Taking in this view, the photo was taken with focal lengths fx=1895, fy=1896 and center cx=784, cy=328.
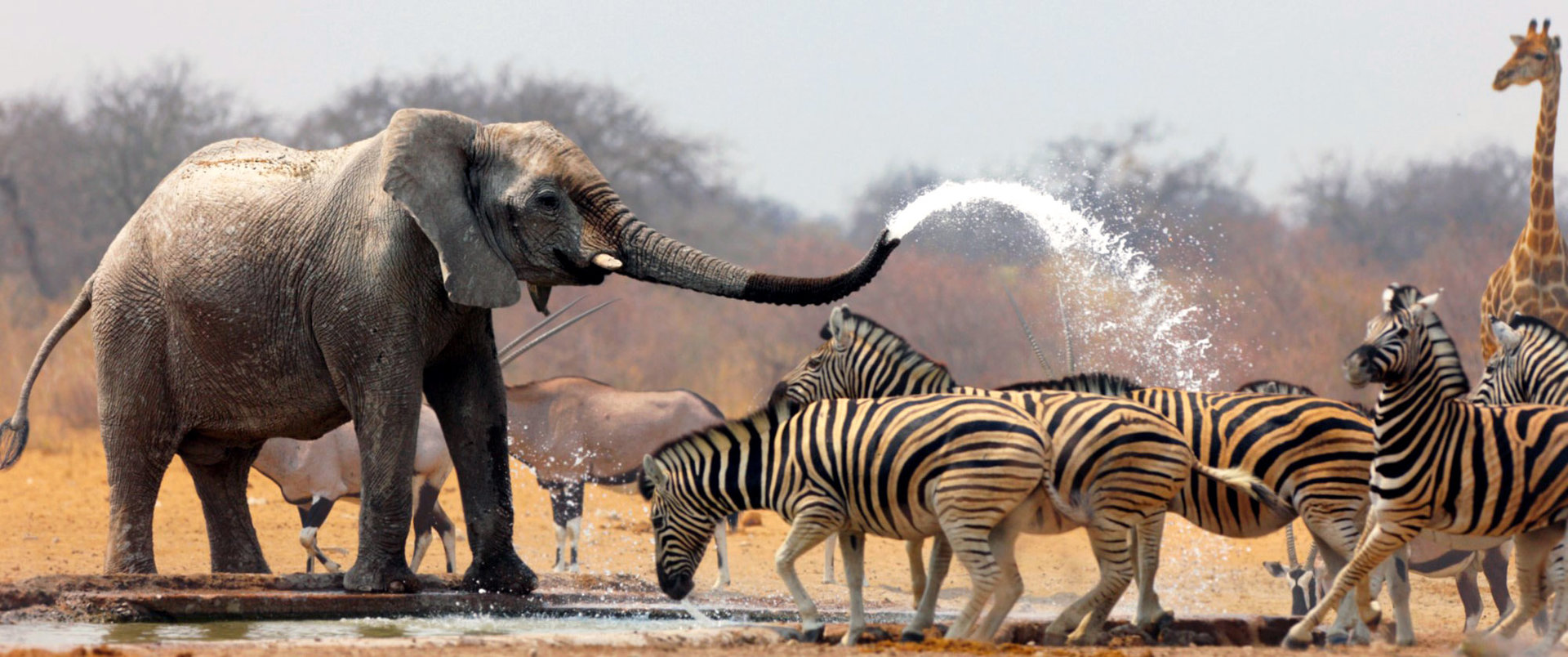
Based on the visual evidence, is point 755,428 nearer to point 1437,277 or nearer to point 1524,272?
point 1524,272

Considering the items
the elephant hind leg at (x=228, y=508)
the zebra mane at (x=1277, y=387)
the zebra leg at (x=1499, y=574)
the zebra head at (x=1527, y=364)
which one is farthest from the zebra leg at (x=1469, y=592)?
the elephant hind leg at (x=228, y=508)

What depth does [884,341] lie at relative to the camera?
9438mm

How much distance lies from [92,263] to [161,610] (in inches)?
987

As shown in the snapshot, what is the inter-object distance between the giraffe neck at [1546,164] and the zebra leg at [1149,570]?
629cm

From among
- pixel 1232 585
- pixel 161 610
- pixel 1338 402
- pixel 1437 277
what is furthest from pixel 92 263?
pixel 1338 402

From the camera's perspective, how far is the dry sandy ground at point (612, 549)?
11.8 metres

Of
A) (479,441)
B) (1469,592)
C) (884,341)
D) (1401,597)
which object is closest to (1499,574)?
(1469,592)

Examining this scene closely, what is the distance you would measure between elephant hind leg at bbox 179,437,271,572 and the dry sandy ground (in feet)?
8.10

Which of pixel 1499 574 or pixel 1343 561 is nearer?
pixel 1343 561

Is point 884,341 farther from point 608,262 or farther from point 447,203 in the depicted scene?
point 447,203

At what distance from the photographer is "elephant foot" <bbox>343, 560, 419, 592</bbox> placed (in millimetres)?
8648

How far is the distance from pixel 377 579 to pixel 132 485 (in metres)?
1.76

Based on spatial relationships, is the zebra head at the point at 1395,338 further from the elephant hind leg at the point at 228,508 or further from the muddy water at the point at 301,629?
the elephant hind leg at the point at 228,508

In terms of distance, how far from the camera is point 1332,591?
7426 millimetres
